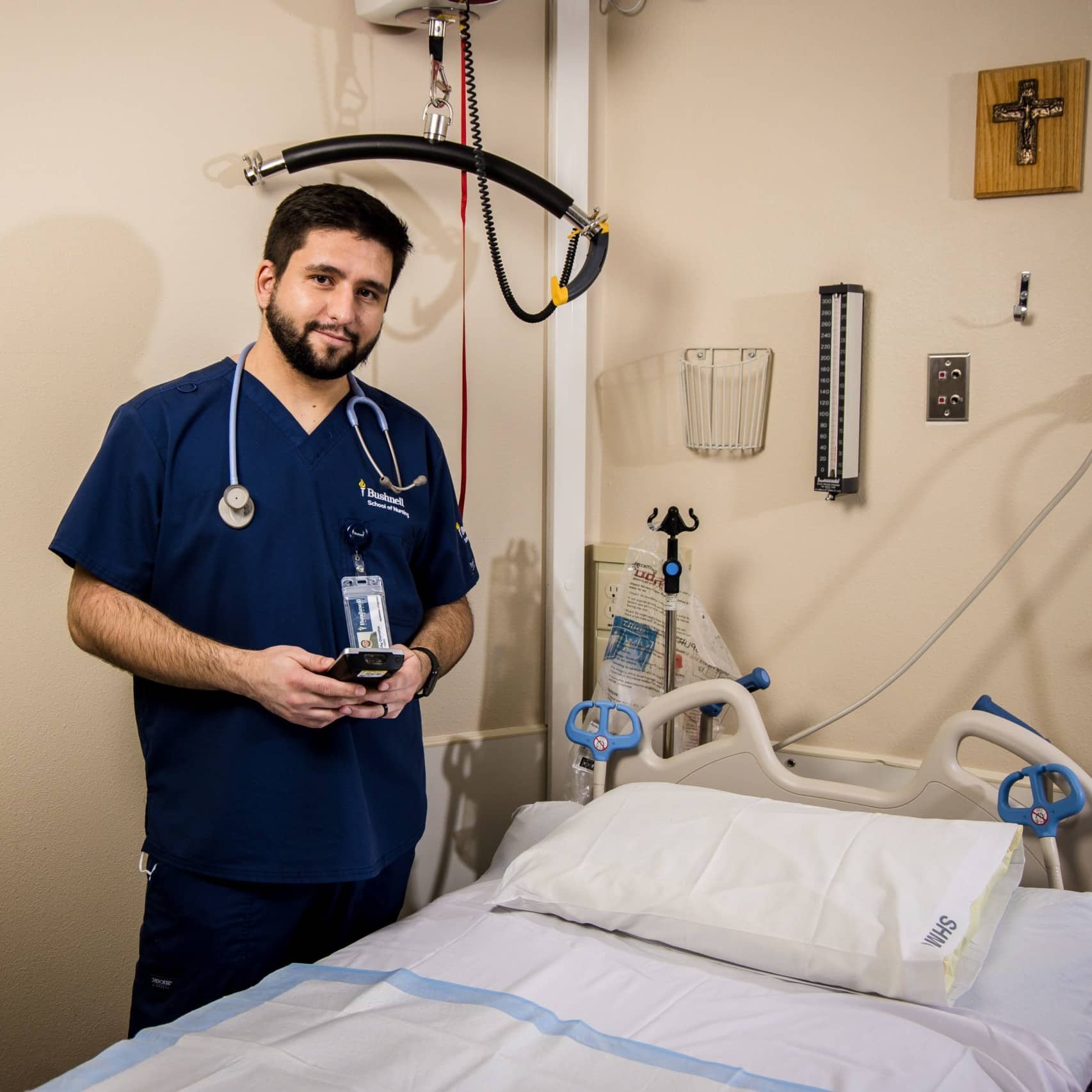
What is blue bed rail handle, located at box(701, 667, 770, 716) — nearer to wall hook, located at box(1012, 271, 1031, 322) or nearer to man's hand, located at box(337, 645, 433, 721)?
man's hand, located at box(337, 645, 433, 721)

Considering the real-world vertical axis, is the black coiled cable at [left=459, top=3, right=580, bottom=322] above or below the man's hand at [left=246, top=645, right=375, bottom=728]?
above

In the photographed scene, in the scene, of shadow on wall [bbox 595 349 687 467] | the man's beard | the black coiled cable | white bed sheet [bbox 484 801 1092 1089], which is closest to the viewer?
white bed sheet [bbox 484 801 1092 1089]

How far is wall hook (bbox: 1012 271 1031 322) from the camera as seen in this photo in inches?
67.6

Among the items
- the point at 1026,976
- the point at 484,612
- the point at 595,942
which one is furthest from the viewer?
the point at 484,612

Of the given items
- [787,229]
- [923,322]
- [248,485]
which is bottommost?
[248,485]

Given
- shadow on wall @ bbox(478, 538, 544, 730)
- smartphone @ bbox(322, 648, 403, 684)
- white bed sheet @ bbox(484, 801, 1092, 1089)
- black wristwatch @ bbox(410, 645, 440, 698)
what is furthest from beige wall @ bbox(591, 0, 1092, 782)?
smartphone @ bbox(322, 648, 403, 684)

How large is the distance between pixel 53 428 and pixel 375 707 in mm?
734

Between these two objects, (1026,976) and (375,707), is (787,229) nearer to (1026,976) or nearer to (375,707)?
(375,707)

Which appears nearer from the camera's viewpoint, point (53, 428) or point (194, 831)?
point (194, 831)

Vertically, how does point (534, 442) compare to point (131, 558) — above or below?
above

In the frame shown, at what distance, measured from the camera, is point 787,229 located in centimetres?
195

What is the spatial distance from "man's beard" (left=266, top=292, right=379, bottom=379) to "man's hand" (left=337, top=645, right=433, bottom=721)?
0.41 meters

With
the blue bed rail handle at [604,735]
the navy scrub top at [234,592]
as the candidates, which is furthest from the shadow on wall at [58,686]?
the blue bed rail handle at [604,735]

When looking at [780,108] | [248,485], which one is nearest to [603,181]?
[780,108]
